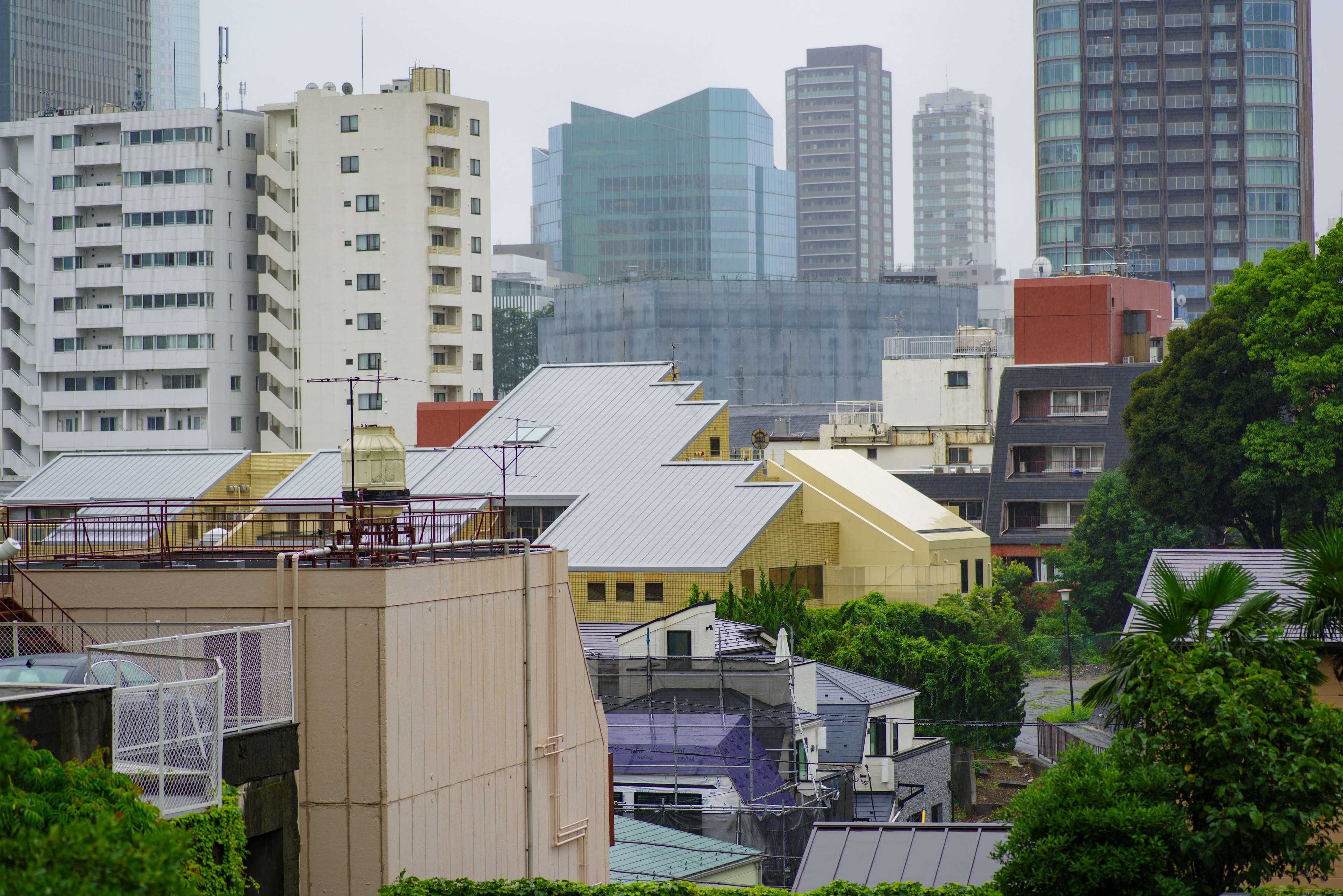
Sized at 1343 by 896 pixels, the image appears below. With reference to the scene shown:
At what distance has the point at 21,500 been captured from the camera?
2884 inches

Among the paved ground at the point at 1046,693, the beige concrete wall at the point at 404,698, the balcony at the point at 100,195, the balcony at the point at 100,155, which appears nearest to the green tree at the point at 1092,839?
the beige concrete wall at the point at 404,698

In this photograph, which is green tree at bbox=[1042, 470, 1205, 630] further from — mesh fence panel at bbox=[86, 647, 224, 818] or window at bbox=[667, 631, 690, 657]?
mesh fence panel at bbox=[86, 647, 224, 818]

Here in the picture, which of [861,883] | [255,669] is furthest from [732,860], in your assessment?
[255,669]

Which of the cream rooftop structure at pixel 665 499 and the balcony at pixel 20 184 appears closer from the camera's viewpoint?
the cream rooftop structure at pixel 665 499

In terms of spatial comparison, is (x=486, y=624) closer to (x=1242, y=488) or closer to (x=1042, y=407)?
(x=1242, y=488)

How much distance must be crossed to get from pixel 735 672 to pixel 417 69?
258 ft

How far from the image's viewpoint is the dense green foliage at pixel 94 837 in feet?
28.0

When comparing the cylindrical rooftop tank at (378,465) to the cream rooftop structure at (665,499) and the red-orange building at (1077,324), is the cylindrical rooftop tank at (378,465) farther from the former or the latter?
the red-orange building at (1077,324)

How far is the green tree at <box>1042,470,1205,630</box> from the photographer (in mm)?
76500

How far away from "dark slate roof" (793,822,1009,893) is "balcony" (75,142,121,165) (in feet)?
322

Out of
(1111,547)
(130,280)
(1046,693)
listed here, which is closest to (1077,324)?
(1111,547)

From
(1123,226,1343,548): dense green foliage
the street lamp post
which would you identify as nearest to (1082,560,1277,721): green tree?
the street lamp post

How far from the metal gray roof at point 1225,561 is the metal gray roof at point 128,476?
173 ft

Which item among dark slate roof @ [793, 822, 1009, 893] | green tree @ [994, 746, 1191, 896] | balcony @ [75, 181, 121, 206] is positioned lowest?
dark slate roof @ [793, 822, 1009, 893]
